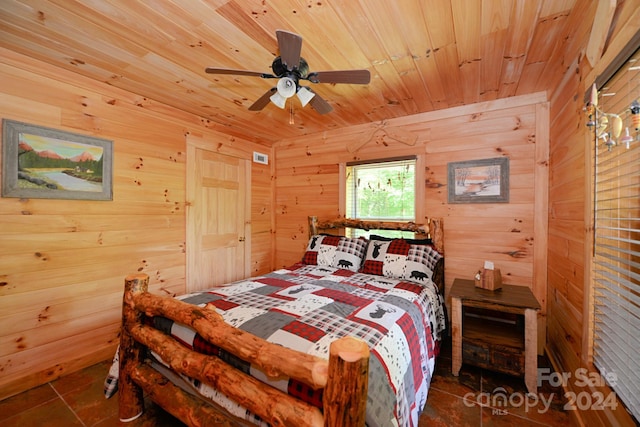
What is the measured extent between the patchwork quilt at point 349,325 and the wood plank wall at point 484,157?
0.71 m

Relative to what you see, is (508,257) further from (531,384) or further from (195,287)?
(195,287)

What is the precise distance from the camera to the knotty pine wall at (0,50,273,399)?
1.83 metres

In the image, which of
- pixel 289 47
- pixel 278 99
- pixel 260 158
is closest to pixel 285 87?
pixel 278 99

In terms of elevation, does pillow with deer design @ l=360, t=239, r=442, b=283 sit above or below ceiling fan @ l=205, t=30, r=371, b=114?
below

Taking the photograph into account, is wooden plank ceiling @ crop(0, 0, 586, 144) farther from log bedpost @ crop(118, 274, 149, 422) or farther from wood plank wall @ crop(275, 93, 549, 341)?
log bedpost @ crop(118, 274, 149, 422)

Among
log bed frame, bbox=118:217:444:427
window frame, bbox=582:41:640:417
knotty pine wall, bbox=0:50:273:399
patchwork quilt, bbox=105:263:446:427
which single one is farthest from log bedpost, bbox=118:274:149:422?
window frame, bbox=582:41:640:417

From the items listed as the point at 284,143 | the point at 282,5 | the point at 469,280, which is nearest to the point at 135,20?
the point at 282,5

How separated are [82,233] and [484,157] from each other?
366 centimetres

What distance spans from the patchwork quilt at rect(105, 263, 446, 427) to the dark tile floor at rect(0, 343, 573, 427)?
0.18m

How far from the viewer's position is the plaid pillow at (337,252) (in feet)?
8.91

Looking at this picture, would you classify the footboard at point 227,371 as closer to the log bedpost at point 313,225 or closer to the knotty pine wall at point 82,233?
the knotty pine wall at point 82,233

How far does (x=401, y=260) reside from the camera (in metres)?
2.45

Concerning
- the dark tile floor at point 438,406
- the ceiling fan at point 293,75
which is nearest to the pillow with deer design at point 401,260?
the dark tile floor at point 438,406

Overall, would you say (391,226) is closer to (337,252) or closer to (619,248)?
(337,252)
